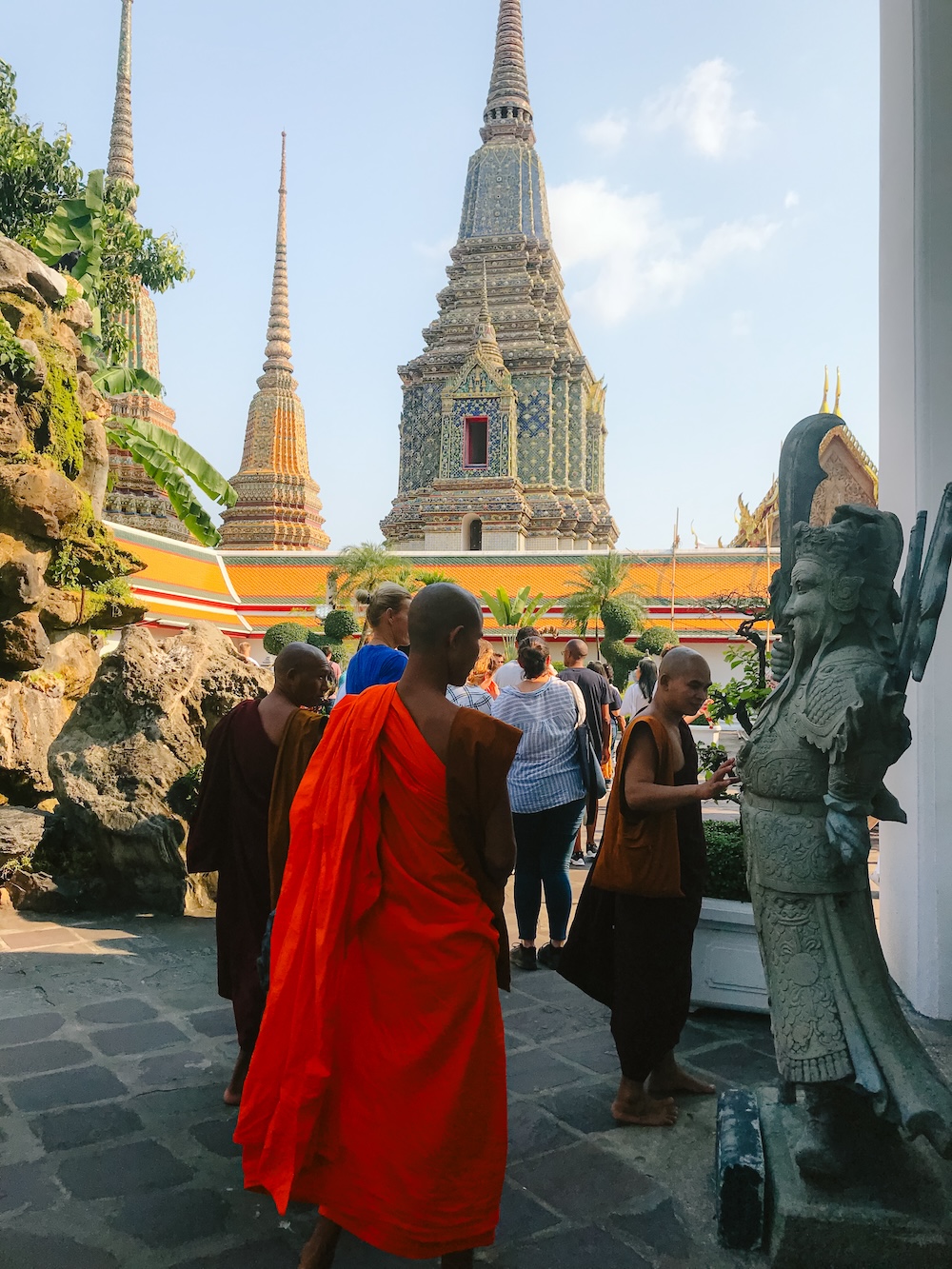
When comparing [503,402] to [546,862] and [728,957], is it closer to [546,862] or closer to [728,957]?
[546,862]

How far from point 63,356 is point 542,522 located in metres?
17.8

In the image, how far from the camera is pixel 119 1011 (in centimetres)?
412

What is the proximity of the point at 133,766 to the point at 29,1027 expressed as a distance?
208 cm

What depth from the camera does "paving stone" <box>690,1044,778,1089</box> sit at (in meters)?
3.55

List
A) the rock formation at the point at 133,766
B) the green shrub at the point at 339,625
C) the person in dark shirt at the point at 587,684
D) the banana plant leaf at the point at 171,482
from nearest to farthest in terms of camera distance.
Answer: the rock formation at the point at 133,766, the person in dark shirt at the point at 587,684, the banana plant leaf at the point at 171,482, the green shrub at the point at 339,625

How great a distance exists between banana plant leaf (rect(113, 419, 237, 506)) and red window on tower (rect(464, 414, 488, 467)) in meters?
14.2

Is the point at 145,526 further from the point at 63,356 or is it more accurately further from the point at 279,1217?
A: the point at 279,1217

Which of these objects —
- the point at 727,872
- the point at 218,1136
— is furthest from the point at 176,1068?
Answer: the point at 727,872

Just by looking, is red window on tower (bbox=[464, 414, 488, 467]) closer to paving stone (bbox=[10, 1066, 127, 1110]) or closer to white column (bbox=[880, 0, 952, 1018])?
white column (bbox=[880, 0, 952, 1018])

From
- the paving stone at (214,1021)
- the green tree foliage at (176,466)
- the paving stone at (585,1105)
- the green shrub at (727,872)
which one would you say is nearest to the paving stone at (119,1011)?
the paving stone at (214,1021)

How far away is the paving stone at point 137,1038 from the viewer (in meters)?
3.73

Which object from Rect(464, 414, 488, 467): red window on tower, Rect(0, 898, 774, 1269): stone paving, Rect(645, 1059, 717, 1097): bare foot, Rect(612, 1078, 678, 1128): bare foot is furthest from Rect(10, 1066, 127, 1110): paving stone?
Rect(464, 414, 488, 467): red window on tower

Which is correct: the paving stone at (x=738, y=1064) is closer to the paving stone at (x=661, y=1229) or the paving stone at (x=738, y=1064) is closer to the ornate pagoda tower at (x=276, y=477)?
the paving stone at (x=661, y=1229)

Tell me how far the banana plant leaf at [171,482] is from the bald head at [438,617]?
9.43 meters
